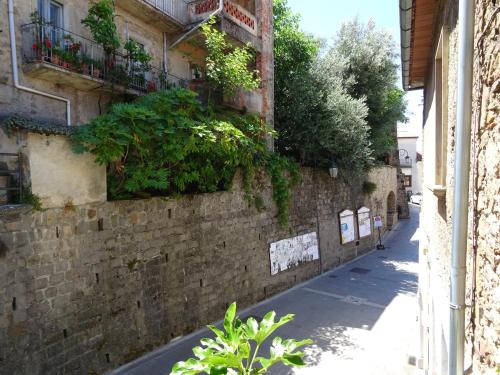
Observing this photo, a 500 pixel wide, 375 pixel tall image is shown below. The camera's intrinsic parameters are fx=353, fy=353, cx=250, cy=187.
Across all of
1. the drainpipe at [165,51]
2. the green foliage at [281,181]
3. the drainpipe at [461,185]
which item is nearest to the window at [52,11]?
the drainpipe at [165,51]

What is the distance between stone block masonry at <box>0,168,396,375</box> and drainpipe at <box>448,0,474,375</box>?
5.82 metres

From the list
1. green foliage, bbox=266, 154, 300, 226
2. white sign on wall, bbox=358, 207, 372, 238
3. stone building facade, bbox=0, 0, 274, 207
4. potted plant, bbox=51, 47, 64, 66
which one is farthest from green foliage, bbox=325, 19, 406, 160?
potted plant, bbox=51, 47, 64, 66

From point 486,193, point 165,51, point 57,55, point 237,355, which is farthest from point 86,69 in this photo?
point 486,193

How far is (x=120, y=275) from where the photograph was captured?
709 centimetres

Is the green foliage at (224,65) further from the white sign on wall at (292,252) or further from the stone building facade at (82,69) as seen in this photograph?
the white sign on wall at (292,252)

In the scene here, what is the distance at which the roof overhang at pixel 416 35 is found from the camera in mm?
4199

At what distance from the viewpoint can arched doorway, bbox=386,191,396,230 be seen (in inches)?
988

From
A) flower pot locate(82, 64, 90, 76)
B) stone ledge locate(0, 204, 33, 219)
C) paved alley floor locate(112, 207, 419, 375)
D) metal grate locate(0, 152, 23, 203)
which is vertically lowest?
paved alley floor locate(112, 207, 419, 375)

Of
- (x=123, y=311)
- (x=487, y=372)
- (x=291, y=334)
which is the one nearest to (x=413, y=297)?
(x=291, y=334)

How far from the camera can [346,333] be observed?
908 centimetres

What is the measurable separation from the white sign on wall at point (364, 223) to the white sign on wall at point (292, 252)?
4607 millimetres

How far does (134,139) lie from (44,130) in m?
1.42

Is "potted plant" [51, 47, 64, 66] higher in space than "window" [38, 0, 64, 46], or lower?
lower

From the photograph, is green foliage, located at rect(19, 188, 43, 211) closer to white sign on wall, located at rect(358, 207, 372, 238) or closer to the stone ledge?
the stone ledge
